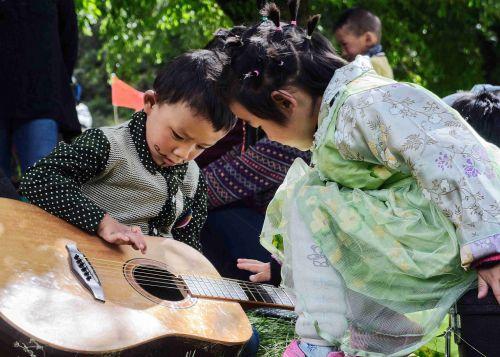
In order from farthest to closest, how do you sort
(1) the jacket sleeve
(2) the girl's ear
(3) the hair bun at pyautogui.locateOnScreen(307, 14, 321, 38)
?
1. (1) the jacket sleeve
2. (2) the girl's ear
3. (3) the hair bun at pyautogui.locateOnScreen(307, 14, 321, 38)

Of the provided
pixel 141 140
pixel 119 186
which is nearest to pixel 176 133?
pixel 141 140

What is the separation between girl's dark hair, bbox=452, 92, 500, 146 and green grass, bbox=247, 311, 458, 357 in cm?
69

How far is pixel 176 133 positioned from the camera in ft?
10.1

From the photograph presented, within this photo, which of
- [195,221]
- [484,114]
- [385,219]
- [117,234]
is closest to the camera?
[385,219]

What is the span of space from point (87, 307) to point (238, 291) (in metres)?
0.75

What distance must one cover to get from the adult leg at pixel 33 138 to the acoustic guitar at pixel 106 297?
1352 millimetres

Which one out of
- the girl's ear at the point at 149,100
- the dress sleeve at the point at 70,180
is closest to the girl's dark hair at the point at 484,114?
the girl's ear at the point at 149,100

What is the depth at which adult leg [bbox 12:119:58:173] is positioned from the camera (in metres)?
4.15

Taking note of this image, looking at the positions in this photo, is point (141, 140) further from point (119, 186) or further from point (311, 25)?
point (311, 25)

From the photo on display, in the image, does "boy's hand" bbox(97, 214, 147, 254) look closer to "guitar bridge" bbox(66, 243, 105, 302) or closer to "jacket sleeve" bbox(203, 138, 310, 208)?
"guitar bridge" bbox(66, 243, 105, 302)

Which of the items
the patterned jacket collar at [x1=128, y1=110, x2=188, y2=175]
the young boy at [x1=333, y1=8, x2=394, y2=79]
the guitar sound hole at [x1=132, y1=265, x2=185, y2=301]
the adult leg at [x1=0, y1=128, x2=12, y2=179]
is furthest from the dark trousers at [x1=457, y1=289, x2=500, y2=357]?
the young boy at [x1=333, y1=8, x2=394, y2=79]

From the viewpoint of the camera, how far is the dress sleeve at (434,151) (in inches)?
80.2

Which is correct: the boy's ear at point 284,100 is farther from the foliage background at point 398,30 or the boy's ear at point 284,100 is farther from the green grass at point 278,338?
the foliage background at point 398,30

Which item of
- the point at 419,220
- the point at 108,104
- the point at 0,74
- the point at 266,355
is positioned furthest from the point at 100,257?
the point at 108,104
